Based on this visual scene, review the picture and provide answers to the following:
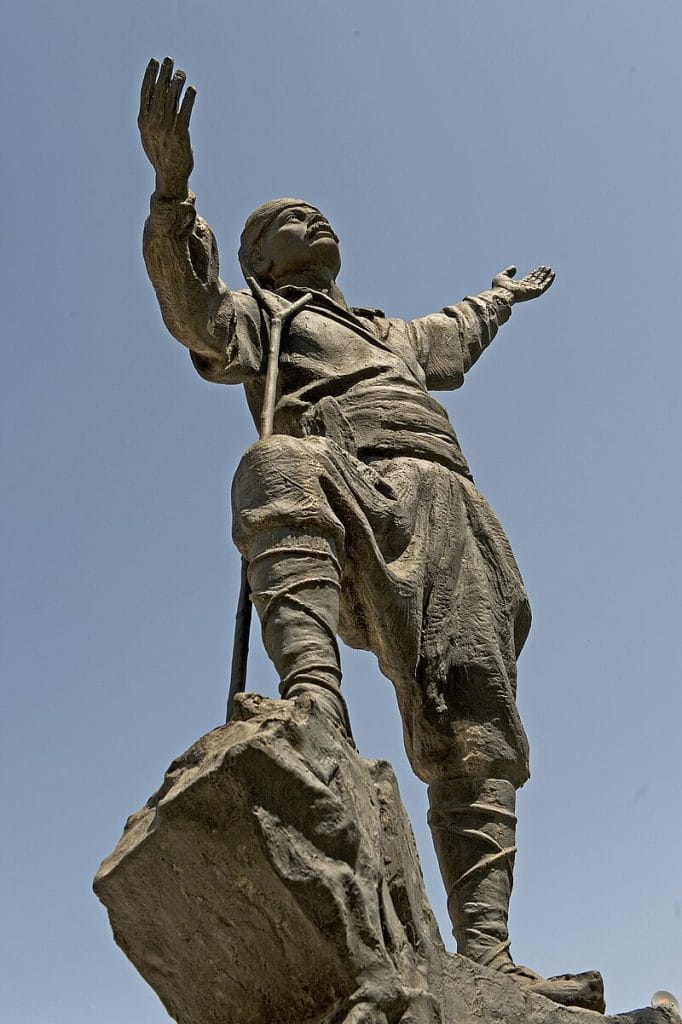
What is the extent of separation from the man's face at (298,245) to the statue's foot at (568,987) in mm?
3442

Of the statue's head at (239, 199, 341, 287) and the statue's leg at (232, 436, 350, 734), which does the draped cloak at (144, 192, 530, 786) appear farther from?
the statue's head at (239, 199, 341, 287)

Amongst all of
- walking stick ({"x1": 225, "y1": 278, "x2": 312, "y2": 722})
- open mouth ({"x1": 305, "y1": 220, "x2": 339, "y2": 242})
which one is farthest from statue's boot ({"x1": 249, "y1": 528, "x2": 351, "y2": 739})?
open mouth ({"x1": 305, "y1": 220, "x2": 339, "y2": 242})

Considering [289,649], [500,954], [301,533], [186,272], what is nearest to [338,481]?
[301,533]

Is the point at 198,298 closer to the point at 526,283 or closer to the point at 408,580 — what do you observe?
the point at 408,580

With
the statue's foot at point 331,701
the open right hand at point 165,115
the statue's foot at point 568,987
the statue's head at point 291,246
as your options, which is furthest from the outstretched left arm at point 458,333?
the statue's foot at point 568,987

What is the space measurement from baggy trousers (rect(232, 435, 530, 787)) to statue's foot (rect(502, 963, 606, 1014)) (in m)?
0.78

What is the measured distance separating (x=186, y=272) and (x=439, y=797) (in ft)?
7.83

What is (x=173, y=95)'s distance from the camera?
17.7 ft

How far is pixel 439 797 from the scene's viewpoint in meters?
5.41

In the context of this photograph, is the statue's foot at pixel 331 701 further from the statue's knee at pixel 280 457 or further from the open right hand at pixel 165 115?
the open right hand at pixel 165 115

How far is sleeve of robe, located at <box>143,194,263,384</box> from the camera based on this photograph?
5.65 meters

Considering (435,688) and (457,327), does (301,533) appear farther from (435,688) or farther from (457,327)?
(457,327)

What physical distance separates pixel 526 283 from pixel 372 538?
10.0ft

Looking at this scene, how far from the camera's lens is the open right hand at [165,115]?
539cm
